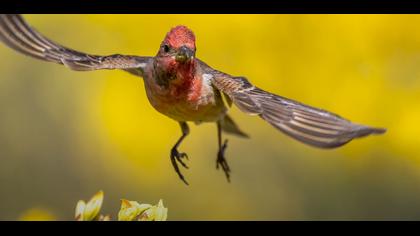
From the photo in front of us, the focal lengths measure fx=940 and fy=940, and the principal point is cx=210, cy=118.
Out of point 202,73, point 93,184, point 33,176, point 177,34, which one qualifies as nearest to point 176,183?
point 93,184

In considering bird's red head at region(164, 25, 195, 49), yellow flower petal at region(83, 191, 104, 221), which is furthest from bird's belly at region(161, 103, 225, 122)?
yellow flower petal at region(83, 191, 104, 221)

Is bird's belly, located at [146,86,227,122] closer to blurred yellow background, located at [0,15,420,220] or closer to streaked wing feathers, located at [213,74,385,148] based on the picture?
streaked wing feathers, located at [213,74,385,148]

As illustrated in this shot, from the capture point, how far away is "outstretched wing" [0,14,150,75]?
4.73 m

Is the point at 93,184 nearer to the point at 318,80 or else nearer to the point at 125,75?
the point at 125,75

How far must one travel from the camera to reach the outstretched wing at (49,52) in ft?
15.5

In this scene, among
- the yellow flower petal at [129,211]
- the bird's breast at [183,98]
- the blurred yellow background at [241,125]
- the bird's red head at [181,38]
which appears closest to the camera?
the yellow flower petal at [129,211]

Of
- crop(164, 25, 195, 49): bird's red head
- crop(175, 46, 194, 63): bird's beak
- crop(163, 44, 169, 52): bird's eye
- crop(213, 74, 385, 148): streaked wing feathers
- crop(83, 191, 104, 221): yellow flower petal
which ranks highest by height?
crop(164, 25, 195, 49): bird's red head

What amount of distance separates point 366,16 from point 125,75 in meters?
1.85

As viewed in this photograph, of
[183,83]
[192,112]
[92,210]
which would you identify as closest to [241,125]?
[192,112]

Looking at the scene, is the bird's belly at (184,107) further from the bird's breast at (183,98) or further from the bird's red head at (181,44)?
the bird's red head at (181,44)

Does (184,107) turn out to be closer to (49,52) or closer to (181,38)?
(181,38)

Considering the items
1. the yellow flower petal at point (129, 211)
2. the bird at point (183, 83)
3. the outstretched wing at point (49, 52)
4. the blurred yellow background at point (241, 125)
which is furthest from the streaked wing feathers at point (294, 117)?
the blurred yellow background at point (241, 125)

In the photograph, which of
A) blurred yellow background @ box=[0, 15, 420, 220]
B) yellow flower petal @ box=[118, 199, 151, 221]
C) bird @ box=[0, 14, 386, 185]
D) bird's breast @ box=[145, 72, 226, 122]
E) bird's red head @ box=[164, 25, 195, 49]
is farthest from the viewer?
blurred yellow background @ box=[0, 15, 420, 220]

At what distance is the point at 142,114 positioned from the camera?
688 cm
